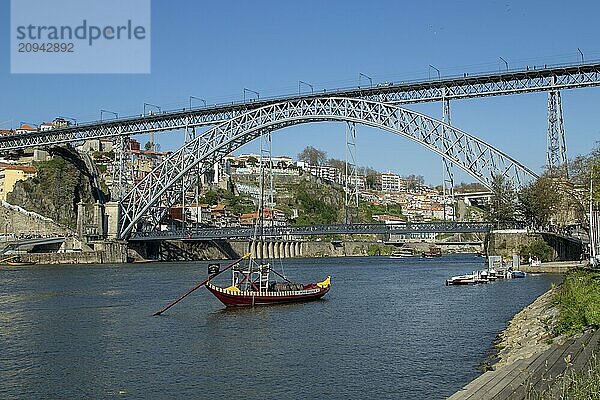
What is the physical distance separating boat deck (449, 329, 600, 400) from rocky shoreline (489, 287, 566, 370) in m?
2.25

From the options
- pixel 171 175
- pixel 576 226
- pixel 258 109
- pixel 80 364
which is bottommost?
pixel 80 364

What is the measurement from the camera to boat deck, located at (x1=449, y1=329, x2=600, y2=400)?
9.78 metres

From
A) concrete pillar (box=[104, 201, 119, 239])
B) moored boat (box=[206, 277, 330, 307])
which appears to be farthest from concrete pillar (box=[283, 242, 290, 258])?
moored boat (box=[206, 277, 330, 307])

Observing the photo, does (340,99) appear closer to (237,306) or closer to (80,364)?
(237,306)

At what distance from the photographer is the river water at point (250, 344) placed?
16844mm

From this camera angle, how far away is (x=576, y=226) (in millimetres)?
56156

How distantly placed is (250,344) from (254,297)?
957 centimetres

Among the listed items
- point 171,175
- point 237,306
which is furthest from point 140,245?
point 237,306

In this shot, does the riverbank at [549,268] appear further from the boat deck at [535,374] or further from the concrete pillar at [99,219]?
the concrete pillar at [99,219]

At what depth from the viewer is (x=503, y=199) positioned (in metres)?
57.7

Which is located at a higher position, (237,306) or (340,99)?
(340,99)

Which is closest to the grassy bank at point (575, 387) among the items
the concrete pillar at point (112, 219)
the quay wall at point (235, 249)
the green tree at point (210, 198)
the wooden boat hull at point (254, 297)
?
the wooden boat hull at point (254, 297)

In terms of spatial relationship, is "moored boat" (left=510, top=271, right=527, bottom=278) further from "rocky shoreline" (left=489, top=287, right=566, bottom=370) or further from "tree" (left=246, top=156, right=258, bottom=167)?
"tree" (left=246, top=156, right=258, bottom=167)

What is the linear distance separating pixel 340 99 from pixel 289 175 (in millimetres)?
82258
